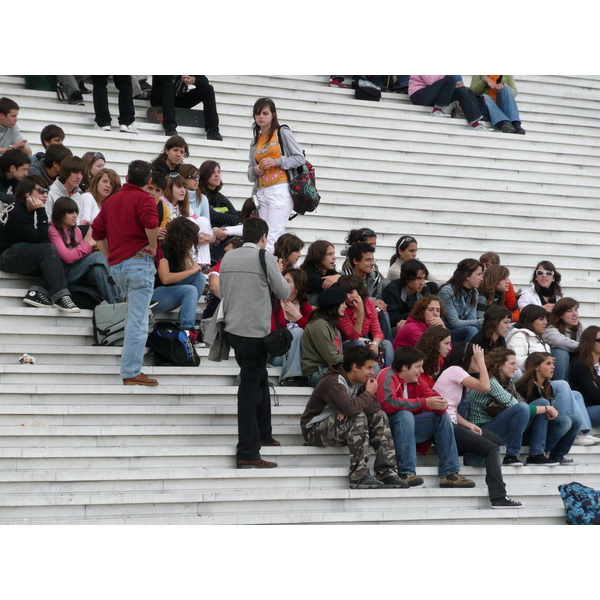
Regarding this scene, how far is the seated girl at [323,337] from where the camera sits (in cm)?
764

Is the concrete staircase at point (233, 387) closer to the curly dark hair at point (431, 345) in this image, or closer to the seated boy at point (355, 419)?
the seated boy at point (355, 419)

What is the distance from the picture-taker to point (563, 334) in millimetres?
9023

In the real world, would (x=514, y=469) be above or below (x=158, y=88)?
below

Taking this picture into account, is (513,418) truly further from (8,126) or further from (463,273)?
(8,126)

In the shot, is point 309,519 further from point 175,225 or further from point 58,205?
point 58,205

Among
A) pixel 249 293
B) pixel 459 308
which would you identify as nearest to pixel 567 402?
pixel 459 308

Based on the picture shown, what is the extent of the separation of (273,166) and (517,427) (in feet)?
11.1

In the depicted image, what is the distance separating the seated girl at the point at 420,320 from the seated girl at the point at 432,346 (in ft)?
1.00

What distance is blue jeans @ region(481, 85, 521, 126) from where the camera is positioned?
13.0 m

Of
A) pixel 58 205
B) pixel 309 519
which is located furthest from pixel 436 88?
pixel 309 519

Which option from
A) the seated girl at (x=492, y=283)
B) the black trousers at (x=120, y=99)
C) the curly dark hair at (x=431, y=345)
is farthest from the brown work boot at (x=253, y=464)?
the black trousers at (x=120, y=99)

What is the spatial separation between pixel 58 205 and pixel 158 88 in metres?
3.73

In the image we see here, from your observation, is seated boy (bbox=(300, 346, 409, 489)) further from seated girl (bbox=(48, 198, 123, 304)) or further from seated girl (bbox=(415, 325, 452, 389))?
seated girl (bbox=(48, 198, 123, 304))

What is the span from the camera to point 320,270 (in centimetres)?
848
